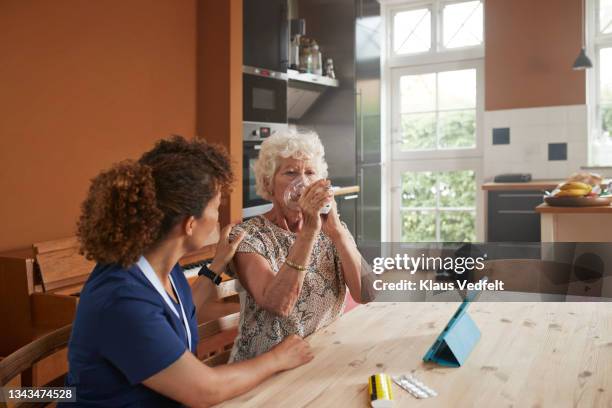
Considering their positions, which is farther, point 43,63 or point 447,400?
point 43,63

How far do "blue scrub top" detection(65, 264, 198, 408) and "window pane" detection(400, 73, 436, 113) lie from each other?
5199 mm

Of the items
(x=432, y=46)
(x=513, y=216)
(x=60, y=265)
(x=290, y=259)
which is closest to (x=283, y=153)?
(x=290, y=259)

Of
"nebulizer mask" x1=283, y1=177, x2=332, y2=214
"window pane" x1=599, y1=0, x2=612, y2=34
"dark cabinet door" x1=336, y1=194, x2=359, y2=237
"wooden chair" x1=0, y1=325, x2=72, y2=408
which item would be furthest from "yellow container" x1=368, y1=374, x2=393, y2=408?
"window pane" x1=599, y1=0, x2=612, y2=34

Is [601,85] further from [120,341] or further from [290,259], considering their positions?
[120,341]

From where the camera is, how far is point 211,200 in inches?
47.4

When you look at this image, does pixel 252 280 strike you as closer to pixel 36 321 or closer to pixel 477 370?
pixel 477 370

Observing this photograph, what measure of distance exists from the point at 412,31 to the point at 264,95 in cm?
287

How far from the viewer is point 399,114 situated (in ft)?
Result: 19.9

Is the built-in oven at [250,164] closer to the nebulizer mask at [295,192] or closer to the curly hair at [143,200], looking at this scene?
the nebulizer mask at [295,192]

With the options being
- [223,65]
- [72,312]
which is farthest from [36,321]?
[223,65]

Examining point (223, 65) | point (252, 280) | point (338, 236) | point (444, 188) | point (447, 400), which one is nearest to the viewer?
point (447, 400)

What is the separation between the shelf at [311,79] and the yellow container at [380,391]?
3.37 m

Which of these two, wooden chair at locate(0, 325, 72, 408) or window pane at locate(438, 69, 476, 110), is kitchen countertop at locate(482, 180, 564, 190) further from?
wooden chair at locate(0, 325, 72, 408)

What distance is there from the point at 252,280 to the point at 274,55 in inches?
95.9
